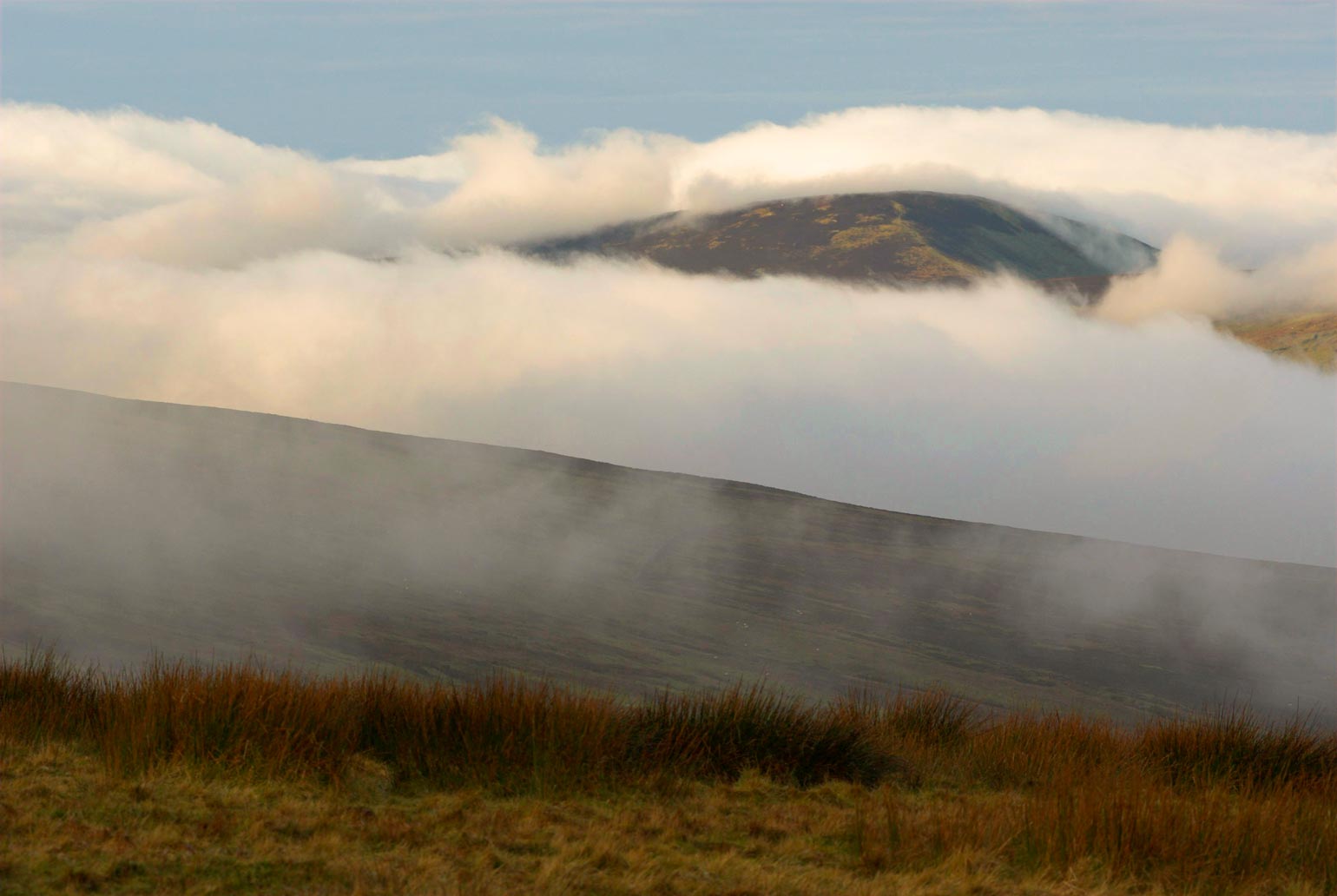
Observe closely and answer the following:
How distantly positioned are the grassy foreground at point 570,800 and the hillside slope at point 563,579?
9.10 m

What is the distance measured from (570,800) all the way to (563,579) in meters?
24.4

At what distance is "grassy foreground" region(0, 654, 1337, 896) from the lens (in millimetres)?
6172

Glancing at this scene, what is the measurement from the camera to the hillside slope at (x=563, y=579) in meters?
23.8

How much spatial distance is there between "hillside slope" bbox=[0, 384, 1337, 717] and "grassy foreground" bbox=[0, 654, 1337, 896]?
9098 millimetres

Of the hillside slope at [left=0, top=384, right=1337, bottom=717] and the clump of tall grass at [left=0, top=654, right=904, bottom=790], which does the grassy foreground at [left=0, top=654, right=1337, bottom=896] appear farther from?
the hillside slope at [left=0, top=384, right=1337, bottom=717]

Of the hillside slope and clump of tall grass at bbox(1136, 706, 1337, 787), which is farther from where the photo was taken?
the hillside slope

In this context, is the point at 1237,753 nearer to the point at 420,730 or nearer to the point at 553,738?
the point at 553,738

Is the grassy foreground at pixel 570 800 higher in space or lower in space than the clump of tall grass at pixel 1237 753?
lower

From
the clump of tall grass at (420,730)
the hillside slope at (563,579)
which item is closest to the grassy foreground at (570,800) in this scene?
the clump of tall grass at (420,730)

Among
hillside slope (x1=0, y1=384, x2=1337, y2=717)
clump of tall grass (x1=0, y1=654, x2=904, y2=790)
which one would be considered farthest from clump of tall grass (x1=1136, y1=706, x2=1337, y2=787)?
hillside slope (x1=0, y1=384, x2=1337, y2=717)

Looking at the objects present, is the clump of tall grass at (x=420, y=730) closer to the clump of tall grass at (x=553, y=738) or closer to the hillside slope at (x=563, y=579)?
the clump of tall grass at (x=553, y=738)

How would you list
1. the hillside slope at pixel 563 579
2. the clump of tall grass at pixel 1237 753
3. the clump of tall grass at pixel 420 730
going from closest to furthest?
the clump of tall grass at pixel 420 730
the clump of tall grass at pixel 1237 753
the hillside slope at pixel 563 579

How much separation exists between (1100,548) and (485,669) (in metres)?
32.1

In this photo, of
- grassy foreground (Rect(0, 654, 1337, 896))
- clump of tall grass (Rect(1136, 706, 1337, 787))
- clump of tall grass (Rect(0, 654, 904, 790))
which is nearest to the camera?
grassy foreground (Rect(0, 654, 1337, 896))
